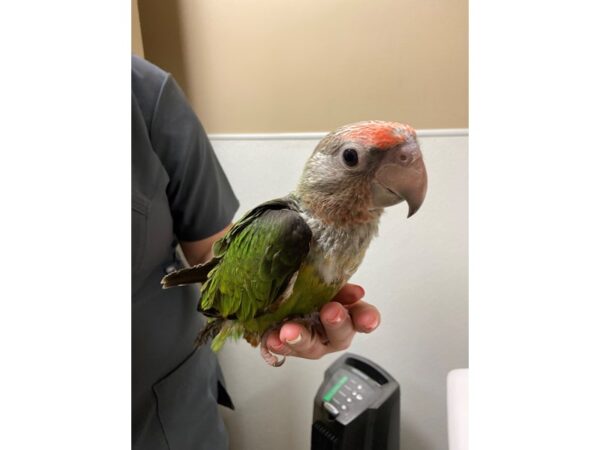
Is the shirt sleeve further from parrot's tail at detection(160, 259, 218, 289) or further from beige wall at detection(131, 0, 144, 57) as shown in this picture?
parrot's tail at detection(160, 259, 218, 289)

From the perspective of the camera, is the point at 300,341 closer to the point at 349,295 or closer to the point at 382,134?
the point at 349,295

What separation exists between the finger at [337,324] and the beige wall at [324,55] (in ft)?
0.50

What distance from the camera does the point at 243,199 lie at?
441 mm

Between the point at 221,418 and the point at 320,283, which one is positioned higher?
the point at 320,283

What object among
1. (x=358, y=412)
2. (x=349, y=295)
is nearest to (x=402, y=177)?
(x=349, y=295)

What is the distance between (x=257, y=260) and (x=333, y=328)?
0.09 m

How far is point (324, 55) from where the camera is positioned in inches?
13.2

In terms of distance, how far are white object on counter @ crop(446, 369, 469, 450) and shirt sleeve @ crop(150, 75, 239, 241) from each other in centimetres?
31

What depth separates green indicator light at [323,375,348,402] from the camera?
0.41 meters

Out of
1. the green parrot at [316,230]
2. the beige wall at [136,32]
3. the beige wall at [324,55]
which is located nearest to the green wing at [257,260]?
the green parrot at [316,230]
